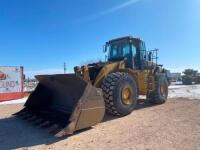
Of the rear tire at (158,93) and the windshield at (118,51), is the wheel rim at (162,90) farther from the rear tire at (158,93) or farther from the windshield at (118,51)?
the windshield at (118,51)

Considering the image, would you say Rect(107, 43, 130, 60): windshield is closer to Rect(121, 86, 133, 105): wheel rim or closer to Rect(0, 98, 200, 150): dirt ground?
Rect(121, 86, 133, 105): wheel rim

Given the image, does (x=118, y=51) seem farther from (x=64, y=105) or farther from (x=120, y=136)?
(x=120, y=136)

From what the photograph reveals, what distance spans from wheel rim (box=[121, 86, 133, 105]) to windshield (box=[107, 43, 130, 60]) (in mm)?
1845

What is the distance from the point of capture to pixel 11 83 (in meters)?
15.1

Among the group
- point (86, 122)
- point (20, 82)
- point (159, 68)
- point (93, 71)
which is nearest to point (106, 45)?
point (93, 71)

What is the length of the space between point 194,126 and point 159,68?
5254mm

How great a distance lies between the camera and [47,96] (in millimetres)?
7516

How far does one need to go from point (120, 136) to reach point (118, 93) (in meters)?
1.99

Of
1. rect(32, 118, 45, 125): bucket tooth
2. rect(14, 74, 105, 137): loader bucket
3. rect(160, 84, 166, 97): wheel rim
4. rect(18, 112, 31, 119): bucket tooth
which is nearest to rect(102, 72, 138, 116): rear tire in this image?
rect(14, 74, 105, 137): loader bucket

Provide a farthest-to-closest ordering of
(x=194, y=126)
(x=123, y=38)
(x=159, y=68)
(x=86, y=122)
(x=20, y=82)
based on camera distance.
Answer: (x=20, y=82) < (x=159, y=68) < (x=123, y=38) < (x=194, y=126) < (x=86, y=122)

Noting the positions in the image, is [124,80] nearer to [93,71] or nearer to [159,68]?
[93,71]

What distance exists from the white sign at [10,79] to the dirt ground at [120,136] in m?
8.81

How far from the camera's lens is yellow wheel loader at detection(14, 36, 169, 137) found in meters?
5.30

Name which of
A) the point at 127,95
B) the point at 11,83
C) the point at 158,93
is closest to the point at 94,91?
the point at 127,95
